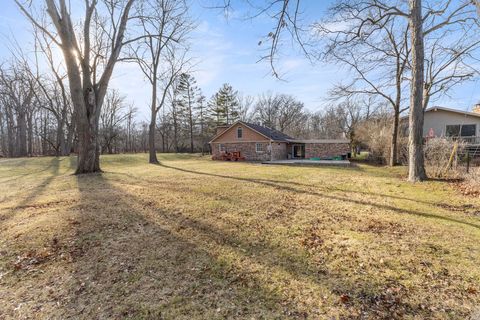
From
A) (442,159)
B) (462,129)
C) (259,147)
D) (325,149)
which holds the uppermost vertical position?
(462,129)

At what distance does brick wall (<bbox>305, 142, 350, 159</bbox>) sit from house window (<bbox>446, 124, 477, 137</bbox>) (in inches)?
324

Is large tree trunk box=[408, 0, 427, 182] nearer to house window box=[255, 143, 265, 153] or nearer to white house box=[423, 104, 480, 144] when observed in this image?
white house box=[423, 104, 480, 144]

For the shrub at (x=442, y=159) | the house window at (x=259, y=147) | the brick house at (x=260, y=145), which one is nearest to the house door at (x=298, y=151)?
the brick house at (x=260, y=145)

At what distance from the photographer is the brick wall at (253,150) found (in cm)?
2328

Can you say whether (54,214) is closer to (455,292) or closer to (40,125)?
(455,292)

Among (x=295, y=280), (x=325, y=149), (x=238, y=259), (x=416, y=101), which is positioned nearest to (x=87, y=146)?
(x=238, y=259)

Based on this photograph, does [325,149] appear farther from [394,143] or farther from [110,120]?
[110,120]

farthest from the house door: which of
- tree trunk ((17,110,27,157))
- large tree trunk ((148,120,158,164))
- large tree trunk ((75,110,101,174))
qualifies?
tree trunk ((17,110,27,157))

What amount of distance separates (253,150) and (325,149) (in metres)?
7.59

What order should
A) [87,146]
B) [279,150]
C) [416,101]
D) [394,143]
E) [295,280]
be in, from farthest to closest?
1. [279,150]
2. [394,143]
3. [87,146]
4. [416,101]
5. [295,280]

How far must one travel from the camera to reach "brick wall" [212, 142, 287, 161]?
2328 cm

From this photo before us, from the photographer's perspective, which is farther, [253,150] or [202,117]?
[202,117]

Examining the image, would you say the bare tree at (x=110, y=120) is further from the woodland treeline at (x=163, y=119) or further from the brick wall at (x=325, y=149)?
the brick wall at (x=325, y=149)

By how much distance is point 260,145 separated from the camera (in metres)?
23.5
